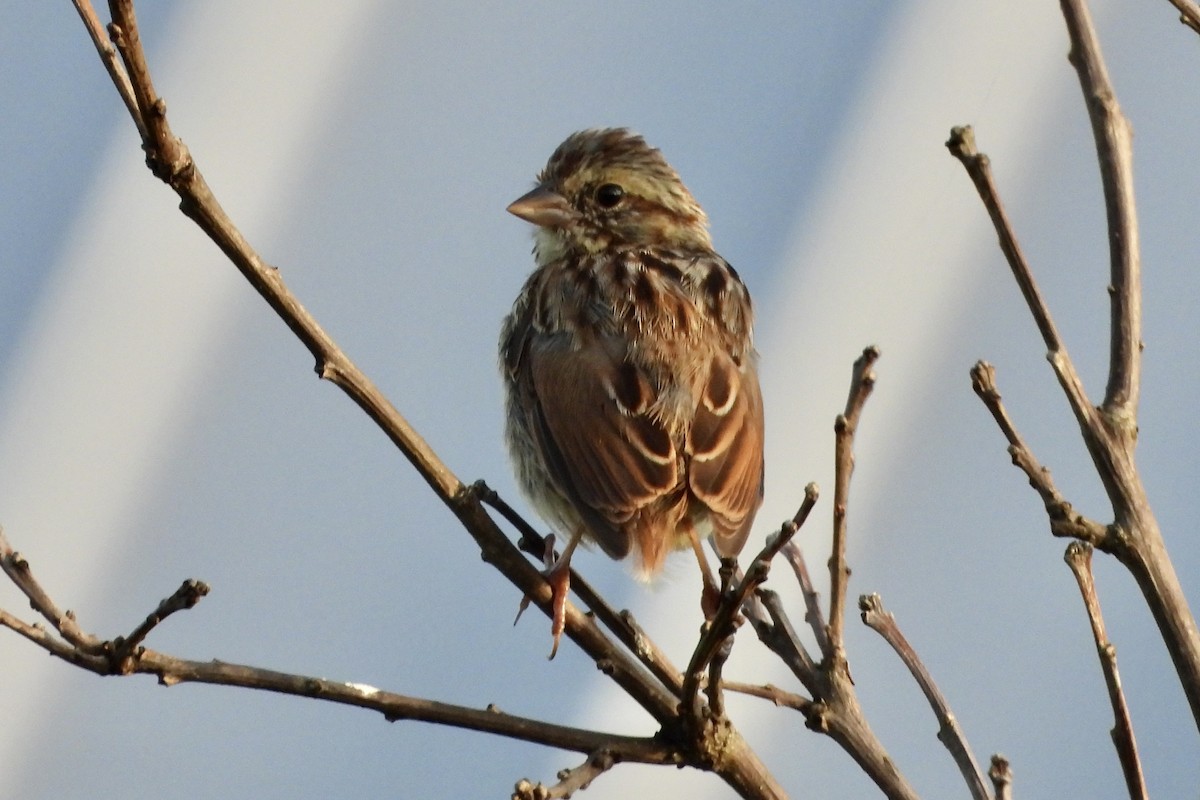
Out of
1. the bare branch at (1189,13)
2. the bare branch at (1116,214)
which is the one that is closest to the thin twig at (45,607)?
the bare branch at (1116,214)

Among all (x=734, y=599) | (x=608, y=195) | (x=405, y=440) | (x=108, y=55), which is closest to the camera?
(x=108, y=55)

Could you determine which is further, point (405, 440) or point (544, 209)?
point (544, 209)

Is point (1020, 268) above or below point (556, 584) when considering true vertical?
above

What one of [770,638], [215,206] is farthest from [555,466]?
[215,206]

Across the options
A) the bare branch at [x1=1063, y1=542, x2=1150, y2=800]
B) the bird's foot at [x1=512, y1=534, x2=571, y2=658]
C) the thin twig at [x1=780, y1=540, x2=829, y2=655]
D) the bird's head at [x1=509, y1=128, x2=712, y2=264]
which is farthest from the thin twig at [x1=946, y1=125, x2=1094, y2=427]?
the bird's head at [x1=509, y1=128, x2=712, y2=264]

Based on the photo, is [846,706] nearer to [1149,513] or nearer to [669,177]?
[1149,513]

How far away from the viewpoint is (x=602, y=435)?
10.3ft

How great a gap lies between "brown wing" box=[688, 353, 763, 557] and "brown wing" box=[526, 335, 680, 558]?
69mm

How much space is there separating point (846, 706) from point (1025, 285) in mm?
780

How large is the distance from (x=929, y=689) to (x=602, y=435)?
0.98m

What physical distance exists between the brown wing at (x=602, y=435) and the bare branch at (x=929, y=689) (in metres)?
0.68

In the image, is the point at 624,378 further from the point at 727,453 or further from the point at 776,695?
the point at 776,695

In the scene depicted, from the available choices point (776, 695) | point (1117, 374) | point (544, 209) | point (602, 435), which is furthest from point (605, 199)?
point (1117, 374)

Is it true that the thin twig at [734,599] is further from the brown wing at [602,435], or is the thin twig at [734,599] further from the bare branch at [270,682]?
the brown wing at [602,435]
